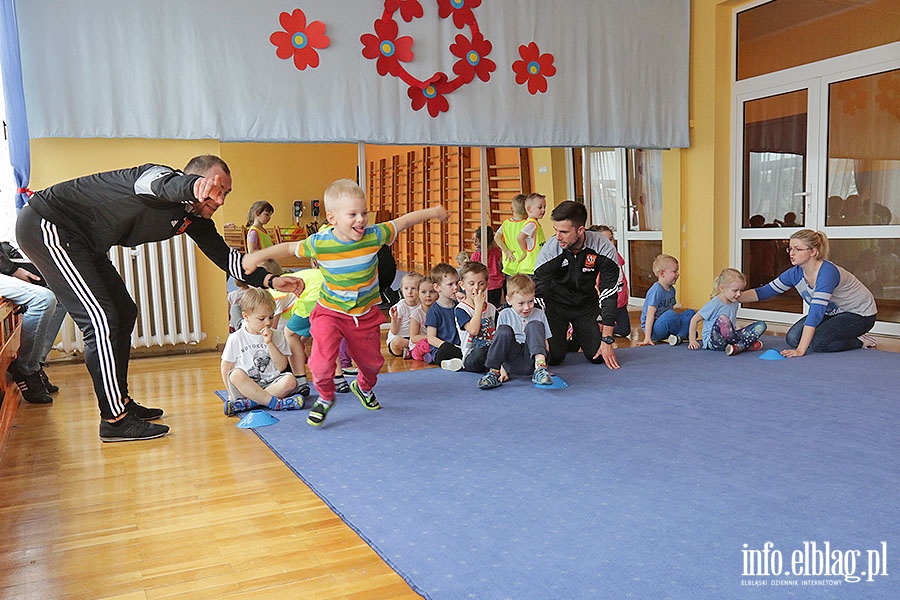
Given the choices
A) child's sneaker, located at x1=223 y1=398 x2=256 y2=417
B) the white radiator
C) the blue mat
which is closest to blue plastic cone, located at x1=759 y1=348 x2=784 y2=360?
the blue mat

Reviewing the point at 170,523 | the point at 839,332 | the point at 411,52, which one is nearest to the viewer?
the point at 170,523

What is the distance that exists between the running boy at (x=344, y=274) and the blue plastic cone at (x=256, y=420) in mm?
217

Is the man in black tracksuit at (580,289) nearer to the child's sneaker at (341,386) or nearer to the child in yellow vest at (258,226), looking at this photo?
the child's sneaker at (341,386)

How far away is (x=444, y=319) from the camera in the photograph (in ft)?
16.7

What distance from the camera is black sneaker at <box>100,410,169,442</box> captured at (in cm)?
338

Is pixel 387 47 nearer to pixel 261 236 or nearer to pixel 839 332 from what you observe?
pixel 261 236

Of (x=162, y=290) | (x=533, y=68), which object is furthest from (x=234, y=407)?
(x=533, y=68)

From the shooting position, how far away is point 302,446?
3193 mm

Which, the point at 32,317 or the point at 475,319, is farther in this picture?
the point at 475,319

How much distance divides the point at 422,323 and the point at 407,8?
2.69 metres

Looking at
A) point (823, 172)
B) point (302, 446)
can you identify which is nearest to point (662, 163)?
point (823, 172)

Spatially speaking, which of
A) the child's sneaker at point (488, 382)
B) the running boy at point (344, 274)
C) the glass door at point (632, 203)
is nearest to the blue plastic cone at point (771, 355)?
the child's sneaker at point (488, 382)

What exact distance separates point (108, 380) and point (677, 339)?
3908mm

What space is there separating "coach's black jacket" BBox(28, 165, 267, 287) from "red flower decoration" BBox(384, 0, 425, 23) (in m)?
3.42
